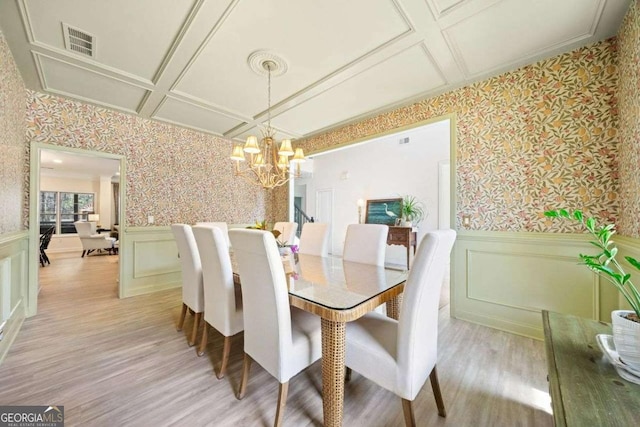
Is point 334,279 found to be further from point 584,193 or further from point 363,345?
point 584,193

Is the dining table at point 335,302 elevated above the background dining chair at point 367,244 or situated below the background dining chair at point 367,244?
below

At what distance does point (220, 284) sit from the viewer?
1736 mm

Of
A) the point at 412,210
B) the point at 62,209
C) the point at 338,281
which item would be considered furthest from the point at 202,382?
the point at 62,209

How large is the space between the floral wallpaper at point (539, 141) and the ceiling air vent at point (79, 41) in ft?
11.3

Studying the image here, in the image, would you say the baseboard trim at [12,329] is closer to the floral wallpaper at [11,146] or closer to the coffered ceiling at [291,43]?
the floral wallpaper at [11,146]

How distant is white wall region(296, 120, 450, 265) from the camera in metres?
5.20

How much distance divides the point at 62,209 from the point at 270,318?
10386 millimetres

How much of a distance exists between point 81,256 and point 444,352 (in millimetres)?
8857

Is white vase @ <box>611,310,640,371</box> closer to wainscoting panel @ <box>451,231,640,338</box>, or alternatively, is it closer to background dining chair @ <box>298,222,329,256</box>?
wainscoting panel @ <box>451,231,640,338</box>

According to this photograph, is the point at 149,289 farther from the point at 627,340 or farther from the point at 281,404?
the point at 627,340

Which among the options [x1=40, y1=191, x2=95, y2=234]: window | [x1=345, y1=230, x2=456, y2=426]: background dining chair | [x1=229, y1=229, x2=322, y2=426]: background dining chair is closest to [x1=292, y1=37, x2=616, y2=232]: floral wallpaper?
[x1=345, y1=230, x2=456, y2=426]: background dining chair

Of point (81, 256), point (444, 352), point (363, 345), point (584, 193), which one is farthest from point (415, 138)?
point (81, 256)

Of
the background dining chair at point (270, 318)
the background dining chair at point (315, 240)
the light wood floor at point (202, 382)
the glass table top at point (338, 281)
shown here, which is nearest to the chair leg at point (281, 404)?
the background dining chair at point (270, 318)

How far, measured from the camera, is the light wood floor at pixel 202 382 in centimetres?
140
